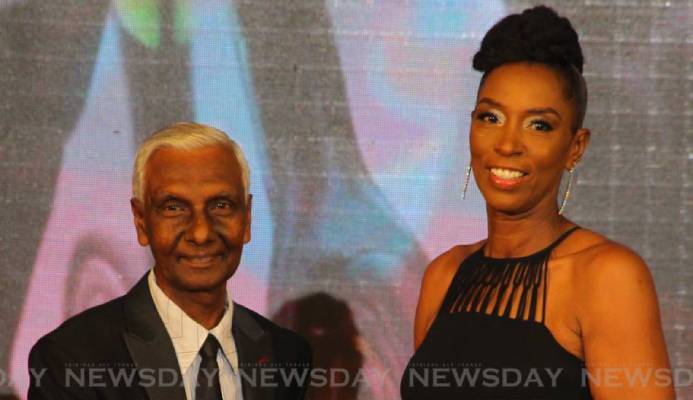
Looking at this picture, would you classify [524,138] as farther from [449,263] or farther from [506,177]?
[449,263]

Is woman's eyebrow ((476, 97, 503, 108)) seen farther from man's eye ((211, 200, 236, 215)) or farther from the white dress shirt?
the white dress shirt

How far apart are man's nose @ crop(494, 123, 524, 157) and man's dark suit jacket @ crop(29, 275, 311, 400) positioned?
2.60ft

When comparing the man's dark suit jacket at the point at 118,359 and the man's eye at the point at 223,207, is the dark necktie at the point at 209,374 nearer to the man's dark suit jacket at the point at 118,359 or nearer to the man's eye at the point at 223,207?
the man's dark suit jacket at the point at 118,359

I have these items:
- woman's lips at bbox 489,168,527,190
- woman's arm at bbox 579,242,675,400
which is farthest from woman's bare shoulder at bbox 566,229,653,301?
woman's lips at bbox 489,168,527,190

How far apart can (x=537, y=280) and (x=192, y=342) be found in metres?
0.81

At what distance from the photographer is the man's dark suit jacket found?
2.66 m

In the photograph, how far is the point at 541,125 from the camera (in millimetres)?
2633

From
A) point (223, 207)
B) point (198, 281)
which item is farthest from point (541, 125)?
point (198, 281)

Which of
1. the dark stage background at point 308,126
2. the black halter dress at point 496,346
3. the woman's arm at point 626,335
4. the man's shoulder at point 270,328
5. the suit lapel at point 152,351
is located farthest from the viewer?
the dark stage background at point 308,126

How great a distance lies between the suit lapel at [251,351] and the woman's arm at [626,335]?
0.81 metres

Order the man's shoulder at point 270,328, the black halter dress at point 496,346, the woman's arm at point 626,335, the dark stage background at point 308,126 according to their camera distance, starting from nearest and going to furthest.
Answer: the woman's arm at point 626,335 < the black halter dress at point 496,346 < the man's shoulder at point 270,328 < the dark stage background at point 308,126

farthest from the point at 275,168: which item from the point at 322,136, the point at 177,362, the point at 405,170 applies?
the point at 177,362

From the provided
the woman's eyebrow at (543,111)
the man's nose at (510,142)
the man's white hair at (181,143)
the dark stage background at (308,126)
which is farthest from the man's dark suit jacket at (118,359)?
the dark stage background at (308,126)

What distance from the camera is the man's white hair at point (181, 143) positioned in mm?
2758
